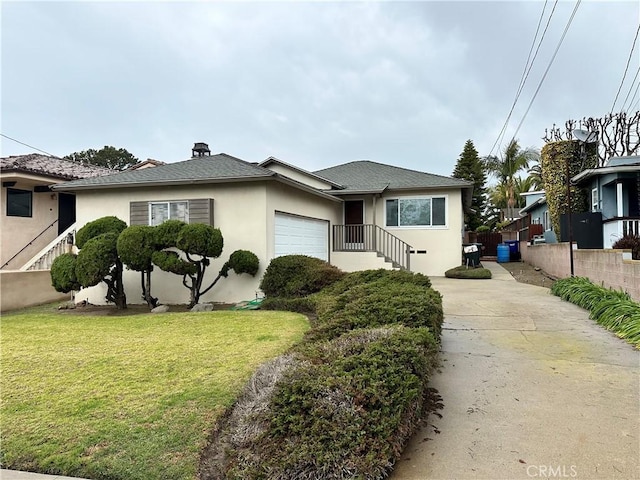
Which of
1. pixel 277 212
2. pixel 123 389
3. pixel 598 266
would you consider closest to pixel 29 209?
pixel 277 212

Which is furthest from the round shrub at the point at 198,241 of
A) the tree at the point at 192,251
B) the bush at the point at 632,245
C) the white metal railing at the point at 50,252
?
the bush at the point at 632,245

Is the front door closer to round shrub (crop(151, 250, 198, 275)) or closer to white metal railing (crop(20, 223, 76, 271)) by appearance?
round shrub (crop(151, 250, 198, 275))

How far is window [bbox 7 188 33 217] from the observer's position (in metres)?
13.1

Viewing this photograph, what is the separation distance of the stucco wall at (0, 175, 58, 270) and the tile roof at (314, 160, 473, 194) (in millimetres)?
10408

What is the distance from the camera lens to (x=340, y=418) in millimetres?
2492

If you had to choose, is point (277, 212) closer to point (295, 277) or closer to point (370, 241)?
point (295, 277)

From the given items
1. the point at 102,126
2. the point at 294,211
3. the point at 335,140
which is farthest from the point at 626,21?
the point at 102,126

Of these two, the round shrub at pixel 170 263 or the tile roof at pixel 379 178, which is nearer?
the round shrub at pixel 170 263

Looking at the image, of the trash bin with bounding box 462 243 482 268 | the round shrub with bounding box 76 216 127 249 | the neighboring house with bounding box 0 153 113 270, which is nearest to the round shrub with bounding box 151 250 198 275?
the round shrub with bounding box 76 216 127 249

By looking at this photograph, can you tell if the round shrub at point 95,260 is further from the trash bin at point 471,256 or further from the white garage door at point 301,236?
the trash bin at point 471,256

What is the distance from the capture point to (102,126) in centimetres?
2141

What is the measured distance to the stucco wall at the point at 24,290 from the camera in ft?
33.3

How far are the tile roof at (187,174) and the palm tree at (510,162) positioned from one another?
2727 cm

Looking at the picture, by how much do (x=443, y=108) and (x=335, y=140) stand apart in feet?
22.6
